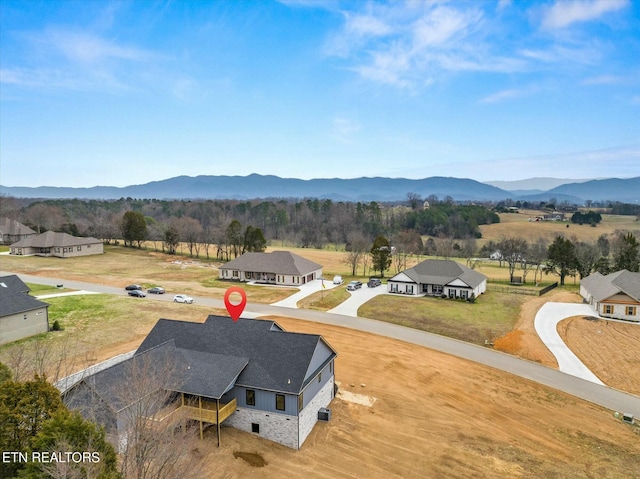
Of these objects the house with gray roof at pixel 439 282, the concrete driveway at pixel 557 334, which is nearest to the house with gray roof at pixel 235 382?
the concrete driveway at pixel 557 334

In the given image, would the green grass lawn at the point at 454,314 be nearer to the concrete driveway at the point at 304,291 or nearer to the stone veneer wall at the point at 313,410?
the concrete driveway at the point at 304,291

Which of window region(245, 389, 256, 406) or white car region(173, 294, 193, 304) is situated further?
white car region(173, 294, 193, 304)

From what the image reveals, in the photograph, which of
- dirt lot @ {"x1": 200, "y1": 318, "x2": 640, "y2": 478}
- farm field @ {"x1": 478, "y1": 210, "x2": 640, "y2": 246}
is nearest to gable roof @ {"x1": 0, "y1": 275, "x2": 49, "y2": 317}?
dirt lot @ {"x1": 200, "y1": 318, "x2": 640, "y2": 478}

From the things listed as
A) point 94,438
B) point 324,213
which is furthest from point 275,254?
point 324,213

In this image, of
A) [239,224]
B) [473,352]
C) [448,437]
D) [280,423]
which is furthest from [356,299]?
[239,224]

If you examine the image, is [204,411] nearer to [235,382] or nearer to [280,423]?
[235,382]

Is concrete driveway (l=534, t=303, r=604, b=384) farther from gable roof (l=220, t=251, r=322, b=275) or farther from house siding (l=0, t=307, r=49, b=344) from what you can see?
house siding (l=0, t=307, r=49, b=344)

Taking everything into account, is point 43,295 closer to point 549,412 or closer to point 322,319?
point 322,319
